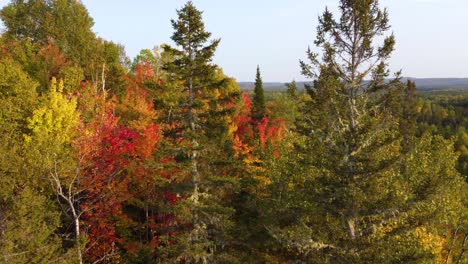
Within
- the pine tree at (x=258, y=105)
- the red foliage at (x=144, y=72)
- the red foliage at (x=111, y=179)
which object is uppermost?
the red foliage at (x=144, y=72)

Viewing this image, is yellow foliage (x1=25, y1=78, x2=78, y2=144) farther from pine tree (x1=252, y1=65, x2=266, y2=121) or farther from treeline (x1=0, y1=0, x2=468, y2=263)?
pine tree (x1=252, y1=65, x2=266, y2=121)

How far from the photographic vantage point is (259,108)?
49.2 m

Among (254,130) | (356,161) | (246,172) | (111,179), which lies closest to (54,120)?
(111,179)

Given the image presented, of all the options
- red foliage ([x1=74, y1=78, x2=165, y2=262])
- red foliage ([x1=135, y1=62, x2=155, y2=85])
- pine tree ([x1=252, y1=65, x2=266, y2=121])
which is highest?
red foliage ([x1=135, y1=62, x2=155, y2=85])

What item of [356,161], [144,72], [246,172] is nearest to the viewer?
[356,161]

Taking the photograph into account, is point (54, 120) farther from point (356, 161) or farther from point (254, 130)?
point (254, 130)

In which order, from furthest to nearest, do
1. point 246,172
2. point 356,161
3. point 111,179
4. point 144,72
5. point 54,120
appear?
1. point 144,72
2. point 246,172
3. point 54,120
4. point 111,179
5. point 356,161

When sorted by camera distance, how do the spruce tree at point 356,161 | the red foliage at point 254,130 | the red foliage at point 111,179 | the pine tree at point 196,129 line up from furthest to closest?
the red foliage at point 254,130 < the red foliage at point 111,179 < the pine tree at point 196,129 < the spruce tree at point 356,161

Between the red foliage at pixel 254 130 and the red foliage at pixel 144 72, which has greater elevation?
the red foliage at pixel 144 72

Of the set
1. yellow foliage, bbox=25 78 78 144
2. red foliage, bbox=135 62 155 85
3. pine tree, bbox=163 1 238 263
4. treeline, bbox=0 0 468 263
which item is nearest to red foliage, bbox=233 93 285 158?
treeline, bbox=0 0 468 263

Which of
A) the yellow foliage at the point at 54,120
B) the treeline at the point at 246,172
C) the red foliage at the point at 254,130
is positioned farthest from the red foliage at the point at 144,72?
the yellow foliage at the point at 54,120

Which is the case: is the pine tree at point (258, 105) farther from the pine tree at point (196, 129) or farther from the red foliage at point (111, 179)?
the pine tree at point (196, 129)

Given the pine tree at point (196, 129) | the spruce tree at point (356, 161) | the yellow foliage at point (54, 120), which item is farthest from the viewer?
the yellow foliage at point (54, 120)

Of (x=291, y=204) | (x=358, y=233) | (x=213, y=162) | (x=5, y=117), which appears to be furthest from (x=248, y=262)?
(x=5, y=117)
